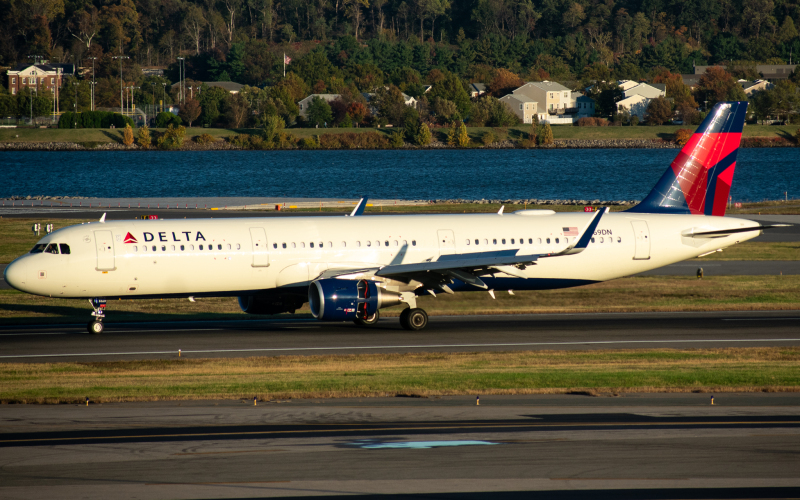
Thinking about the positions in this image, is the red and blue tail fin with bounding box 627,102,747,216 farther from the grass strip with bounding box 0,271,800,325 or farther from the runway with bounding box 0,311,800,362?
the runway with bounding box 0,311,800,362

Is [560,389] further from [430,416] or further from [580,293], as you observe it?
[580,293]

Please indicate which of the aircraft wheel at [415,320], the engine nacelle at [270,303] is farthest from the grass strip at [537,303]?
the aircraft wheel at [415,320]

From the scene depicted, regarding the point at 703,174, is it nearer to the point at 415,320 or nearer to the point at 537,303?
the point at 537,303

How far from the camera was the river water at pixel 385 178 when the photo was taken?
124 metres

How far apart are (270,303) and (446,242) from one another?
7.00m

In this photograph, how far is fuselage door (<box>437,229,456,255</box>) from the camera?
1407 inches

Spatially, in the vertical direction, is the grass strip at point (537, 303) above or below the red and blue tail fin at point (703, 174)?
below

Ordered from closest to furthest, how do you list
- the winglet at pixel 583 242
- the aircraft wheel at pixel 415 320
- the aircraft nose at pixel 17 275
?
the aircraft nose at pixel 17 275
the winglet at pixel 583 242
the aircraft wheel at pixel 415 320

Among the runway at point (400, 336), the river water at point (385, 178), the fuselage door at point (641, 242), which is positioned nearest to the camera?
the runway at point (400, 336)

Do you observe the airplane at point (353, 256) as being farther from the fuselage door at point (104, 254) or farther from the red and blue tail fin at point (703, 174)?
the red and blue tail fin at point (703, 174)

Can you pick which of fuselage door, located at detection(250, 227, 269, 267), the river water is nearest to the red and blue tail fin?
fuselage door, located at detection(250, 227, 269, 267)

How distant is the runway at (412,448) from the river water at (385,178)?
95.2 metres

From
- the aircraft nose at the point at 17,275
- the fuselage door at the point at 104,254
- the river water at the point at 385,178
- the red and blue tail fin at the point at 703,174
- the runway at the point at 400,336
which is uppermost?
the red and blue tail fin at the point at 703,174

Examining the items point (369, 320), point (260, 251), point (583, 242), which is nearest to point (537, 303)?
point (583, 242)
